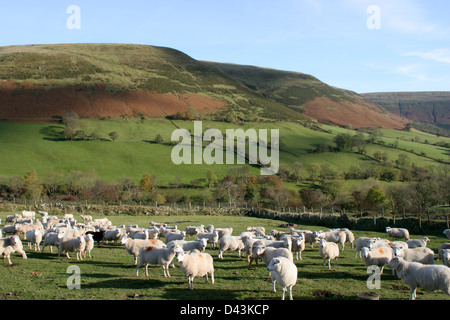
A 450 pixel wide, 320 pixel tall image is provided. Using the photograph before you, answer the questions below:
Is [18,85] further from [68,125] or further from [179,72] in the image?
[179,72]

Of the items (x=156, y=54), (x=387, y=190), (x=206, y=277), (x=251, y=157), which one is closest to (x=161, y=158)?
(x=251, y=157)

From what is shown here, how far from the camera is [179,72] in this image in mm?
170875

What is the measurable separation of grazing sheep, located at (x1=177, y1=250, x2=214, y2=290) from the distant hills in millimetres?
105497

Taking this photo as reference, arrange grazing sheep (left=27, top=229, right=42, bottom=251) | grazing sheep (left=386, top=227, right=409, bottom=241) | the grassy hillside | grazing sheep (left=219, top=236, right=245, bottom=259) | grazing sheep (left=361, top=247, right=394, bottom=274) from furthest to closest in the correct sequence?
the grassy hillside < grazing sheep (left=386, top=227, right=409, bottom=241) < grazing sheep (left=27, top=229, right=42, bottom=251) < grazing sheep (left=219, top=236, right=245, bottom=259) < grazing sheep (left=361, top=247, right=394, bottom=274)

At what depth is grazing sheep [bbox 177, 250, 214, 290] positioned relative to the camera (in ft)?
40.7

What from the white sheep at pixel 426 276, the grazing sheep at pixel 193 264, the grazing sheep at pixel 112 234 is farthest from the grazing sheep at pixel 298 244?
the grazing sheep at pixel 112 234

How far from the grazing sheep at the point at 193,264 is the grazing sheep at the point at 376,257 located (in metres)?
6.77

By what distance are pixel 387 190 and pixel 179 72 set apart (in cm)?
12525

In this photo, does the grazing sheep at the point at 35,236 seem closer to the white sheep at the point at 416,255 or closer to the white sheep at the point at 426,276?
the white sheep at the point at 426,276

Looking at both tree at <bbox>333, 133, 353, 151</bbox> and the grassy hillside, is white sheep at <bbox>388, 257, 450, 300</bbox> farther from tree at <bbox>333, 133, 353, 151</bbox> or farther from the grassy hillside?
tree at <bbox>333, 133, 353, 151</bbox>

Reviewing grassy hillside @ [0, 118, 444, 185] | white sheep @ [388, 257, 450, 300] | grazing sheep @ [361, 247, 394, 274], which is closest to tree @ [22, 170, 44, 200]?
grassy hillside @ [0, 118, 444, 185]

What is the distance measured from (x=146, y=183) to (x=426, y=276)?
66.8 meters

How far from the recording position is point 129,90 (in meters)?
133

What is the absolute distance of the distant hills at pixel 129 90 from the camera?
116 metres
